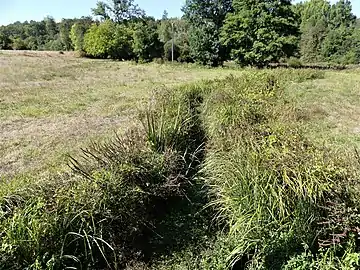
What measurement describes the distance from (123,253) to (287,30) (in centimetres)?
2239

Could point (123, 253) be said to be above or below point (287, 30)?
below

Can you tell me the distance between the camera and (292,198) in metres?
2.85

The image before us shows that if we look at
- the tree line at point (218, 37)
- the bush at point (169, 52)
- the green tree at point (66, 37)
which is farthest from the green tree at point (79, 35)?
the bush at point (169, 52)

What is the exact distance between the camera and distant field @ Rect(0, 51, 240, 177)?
19.8ft

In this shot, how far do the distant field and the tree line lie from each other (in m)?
6.40

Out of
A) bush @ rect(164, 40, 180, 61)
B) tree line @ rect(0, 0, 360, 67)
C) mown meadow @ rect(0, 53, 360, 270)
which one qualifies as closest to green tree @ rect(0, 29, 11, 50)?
tree line @ rect(0, 0, 360, 67)

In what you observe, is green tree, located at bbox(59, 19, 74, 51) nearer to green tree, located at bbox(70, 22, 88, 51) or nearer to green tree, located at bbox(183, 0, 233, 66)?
green tree, located at bbox(70, 22, 88, 51)

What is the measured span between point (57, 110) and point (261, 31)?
15916mm

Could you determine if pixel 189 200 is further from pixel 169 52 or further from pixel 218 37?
pixel 169 52

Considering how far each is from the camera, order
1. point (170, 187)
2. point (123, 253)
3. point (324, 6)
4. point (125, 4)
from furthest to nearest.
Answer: point (324, 6) < point (125, 4) < point (170, 187) < point (123, 253)

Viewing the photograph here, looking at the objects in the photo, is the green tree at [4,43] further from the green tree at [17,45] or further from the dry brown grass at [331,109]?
the dry brown grass at [331,109]

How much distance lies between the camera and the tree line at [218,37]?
72.6 feet

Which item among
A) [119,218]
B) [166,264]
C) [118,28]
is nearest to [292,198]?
[166,264]

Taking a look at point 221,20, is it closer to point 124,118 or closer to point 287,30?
point 287,30
